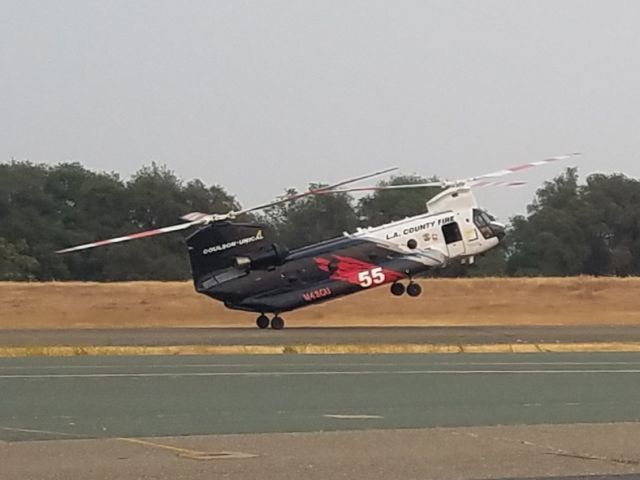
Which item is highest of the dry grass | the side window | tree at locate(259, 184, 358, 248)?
tree at locate(259, 184, 358, 248)

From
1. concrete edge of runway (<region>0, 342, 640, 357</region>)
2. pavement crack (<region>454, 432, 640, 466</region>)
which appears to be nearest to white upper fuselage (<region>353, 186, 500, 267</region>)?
concrete edge of runway (<region>0, 342, 640, 357</region>)

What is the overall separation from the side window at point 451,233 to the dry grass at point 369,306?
4061mm

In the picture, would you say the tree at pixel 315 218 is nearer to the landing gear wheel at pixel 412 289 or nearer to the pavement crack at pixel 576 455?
the landing gear wheel at pixel 412 289

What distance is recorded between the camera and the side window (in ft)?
107

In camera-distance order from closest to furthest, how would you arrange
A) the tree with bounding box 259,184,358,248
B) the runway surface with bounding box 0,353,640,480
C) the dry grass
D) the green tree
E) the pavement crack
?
the runway surface with bounding box 0,353,640,480 → the pavement crack → the dry grass → the green tree → the tree with bounding box 259,184,358,248

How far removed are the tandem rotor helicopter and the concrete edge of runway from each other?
722cm

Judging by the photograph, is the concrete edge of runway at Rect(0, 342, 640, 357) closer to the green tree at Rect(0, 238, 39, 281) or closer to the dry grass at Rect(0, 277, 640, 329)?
the dry grass at Rect(0, 277, 640, 329)

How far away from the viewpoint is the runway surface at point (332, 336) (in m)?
25.2

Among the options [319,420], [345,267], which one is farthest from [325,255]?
[319,420]

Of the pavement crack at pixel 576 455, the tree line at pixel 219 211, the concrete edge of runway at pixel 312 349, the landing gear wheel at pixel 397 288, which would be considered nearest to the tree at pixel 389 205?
the tree line at pixel 219 211

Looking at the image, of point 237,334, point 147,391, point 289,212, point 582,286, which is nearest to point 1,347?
point 237,334

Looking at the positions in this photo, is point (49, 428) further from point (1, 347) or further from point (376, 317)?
point (376, 317)

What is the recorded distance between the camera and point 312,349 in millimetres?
23453

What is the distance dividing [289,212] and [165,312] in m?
24.1
